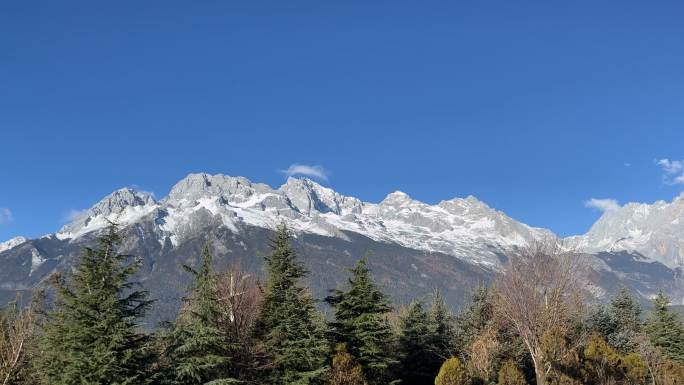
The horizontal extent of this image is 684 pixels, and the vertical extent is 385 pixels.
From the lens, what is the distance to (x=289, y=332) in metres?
34.2

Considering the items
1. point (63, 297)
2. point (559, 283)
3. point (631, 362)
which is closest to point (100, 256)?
point (63, 297)

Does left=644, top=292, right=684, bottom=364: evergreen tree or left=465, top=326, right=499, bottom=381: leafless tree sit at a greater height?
left=644, top=292, right=684, bottom=364: evergreen tree

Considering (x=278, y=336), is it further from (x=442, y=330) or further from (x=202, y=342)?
(x=442, y=330)

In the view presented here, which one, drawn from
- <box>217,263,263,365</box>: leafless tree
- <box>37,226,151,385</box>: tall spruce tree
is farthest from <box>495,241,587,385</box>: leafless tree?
<box>37,226,151,385</box>: tall spruce tree

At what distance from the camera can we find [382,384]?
1531 inches

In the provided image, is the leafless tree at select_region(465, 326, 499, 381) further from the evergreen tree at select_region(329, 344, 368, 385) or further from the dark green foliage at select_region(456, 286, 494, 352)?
the dark green foliage at select_region(456, 286, 494, 352)

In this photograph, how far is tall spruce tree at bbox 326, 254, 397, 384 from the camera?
38.5m

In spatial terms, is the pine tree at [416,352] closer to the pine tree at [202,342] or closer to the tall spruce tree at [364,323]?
the tall spruce tree at [364,323]

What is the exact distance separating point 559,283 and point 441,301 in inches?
1076

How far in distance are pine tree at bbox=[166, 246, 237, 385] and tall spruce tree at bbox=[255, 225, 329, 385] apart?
2869 mm

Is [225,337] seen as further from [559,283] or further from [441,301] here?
[441,301]

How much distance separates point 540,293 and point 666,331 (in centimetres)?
3396

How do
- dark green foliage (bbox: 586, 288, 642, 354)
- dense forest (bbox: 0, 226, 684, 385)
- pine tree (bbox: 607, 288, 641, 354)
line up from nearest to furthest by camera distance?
1. dense forest (bbox: 0, 226, 684, 385)
2. pine tree (bbox: 607, 288, 641, 354)
3. dark green foliage (bbox: 586, 288, 642, 354)

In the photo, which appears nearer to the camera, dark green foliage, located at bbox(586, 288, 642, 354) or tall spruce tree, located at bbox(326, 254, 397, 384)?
tall spruce tree, located at bbox(326, 254, 397, 384)
